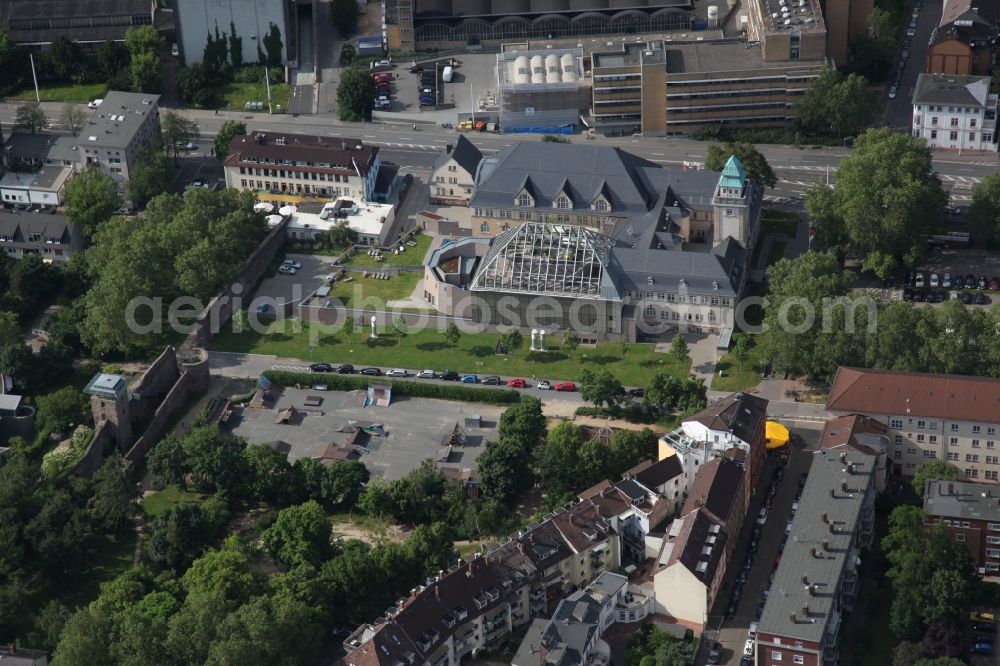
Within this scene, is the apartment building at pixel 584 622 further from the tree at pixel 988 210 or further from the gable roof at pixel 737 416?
the tree at pixel 988 210

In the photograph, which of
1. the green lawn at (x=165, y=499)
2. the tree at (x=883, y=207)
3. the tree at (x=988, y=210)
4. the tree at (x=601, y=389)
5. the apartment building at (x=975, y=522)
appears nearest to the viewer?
the apartment building at (x=975, y=522)

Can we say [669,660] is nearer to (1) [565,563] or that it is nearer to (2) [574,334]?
(1) [565,563]

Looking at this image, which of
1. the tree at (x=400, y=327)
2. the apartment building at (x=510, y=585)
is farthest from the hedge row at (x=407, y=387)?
the apartment building at (x=510, y=585)

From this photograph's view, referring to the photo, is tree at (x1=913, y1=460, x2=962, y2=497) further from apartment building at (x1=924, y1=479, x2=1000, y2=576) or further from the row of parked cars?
the row of parked cars

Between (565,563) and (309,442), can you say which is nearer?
(565,563)

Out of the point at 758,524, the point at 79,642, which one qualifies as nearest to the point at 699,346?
the point at 758,524

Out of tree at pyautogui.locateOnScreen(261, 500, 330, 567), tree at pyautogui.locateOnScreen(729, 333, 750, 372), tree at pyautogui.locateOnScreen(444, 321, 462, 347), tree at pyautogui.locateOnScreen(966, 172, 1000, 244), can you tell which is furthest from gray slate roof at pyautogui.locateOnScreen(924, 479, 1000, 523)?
tree at pyautogui.locateOnScreen(444, 321, 462, 347)

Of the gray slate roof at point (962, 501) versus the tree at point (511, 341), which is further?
the tree at point (511, 341)
